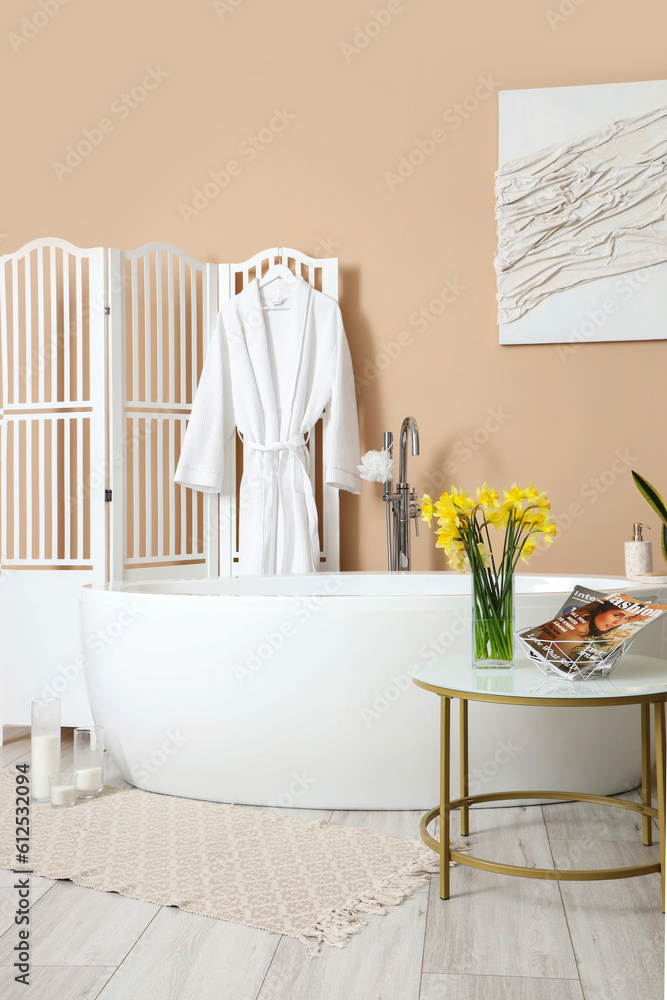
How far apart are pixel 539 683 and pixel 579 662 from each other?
9 cm

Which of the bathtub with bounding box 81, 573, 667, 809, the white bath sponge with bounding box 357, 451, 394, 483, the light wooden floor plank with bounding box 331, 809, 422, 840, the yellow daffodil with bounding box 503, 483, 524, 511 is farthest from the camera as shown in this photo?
the white bath sponge with bounding box 357, 451, 394, 483

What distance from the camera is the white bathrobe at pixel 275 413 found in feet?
10.6

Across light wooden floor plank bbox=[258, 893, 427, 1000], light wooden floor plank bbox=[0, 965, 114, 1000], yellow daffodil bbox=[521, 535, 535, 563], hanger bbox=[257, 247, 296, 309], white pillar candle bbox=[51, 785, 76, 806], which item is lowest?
light wooden floor plank bbox=[258, 893, 427, 1000]

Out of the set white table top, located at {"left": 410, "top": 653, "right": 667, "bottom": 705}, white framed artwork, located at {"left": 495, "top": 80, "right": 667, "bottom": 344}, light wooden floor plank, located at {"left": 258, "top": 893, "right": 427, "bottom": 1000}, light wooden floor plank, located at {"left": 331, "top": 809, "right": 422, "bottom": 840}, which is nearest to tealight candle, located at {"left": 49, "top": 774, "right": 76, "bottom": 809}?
light wooden floor plank, located at {"left": 331, "top": 809, "right": 422, "bottom": 840}

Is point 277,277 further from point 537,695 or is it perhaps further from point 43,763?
point 537,695

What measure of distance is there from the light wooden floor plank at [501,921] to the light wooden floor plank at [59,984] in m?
0.51

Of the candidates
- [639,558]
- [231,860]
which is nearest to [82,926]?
[231,860]

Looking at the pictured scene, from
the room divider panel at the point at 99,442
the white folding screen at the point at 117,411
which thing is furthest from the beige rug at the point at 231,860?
the white folding screen at the point at 117,411

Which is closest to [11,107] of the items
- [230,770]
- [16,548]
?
[16,548]

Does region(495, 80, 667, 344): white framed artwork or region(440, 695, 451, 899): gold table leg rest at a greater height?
region(495, 80, 667, 344): white framed artwork

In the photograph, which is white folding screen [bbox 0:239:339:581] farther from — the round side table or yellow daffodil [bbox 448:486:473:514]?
the round side table

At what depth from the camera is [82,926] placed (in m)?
1.64

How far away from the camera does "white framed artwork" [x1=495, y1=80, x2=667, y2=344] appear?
10.5 feet

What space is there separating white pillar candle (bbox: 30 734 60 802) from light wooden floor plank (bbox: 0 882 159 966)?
534 mm
